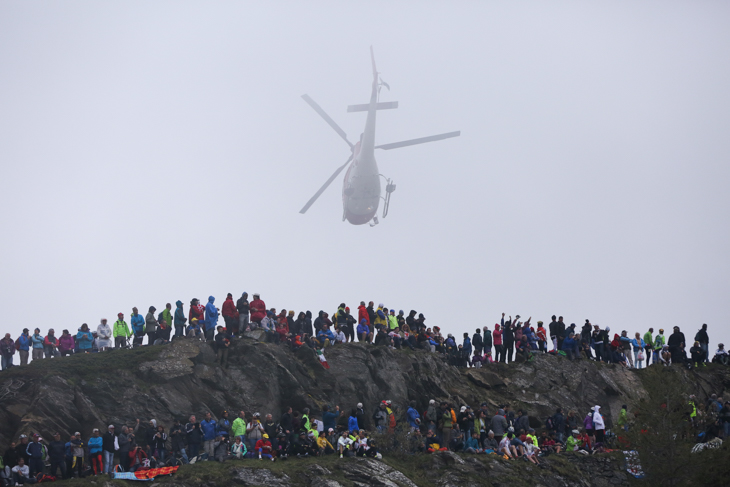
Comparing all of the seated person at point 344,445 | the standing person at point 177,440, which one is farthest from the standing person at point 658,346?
the standing person at point 177,440

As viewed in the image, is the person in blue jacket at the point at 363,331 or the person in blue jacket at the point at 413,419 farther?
the person in blue jacket at the point at 363,331

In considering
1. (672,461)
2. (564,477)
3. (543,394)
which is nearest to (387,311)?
(543,394)

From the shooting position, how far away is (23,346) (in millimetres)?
32625

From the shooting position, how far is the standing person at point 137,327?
33.9m

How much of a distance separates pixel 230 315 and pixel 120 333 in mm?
4925

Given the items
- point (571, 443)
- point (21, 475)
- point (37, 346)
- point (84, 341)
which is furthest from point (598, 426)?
point (37, 346)

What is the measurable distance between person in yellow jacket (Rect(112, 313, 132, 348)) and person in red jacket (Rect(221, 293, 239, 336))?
14.6 feet

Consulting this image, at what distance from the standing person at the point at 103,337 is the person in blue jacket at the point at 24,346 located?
2.79m

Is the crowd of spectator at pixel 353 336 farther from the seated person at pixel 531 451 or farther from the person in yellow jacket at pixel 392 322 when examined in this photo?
the seated person at pixel 531 451

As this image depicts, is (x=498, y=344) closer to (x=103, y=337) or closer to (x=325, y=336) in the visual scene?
(x=325, y=336)

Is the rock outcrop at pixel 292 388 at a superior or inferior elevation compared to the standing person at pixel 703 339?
inferior

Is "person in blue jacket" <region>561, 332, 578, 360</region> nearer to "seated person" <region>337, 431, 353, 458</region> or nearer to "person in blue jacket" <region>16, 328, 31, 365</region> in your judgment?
"seated person" <region>337, 431, 353, 458</region>

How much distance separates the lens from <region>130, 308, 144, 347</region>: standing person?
33.9 metres

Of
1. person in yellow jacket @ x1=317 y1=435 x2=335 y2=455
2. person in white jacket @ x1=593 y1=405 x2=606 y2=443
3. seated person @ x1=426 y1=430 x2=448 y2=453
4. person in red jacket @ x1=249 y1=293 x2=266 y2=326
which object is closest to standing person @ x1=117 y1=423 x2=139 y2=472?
person in yellow jacket @ x1=317 y1=435 x2=335 y2=455
